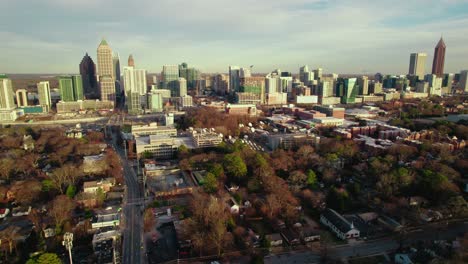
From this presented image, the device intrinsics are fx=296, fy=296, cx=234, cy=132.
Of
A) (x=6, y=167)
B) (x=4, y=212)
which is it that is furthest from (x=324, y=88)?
(x=4, y=212)

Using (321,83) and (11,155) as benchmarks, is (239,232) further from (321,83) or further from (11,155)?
(321,83)

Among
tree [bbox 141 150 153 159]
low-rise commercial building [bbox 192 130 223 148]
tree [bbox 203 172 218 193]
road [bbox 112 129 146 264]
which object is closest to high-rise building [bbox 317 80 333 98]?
low-rise commercial building [bbox 192 130 223 148]

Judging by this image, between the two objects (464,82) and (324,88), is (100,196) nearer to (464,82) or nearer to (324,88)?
(324,88)

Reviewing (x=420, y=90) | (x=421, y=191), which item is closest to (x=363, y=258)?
(x=421, y=191)

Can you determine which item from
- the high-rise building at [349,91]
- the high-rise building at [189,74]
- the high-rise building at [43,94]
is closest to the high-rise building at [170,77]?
the high-rise building at [189,74]

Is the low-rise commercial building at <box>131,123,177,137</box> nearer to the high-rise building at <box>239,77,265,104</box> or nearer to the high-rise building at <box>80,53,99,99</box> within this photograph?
the high-rise building at <box>239,77,265,104</box>

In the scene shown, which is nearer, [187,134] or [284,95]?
[187,134]

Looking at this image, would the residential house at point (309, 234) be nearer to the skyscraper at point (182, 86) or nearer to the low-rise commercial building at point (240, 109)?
the low-rise commercial building at point (240, 109)
